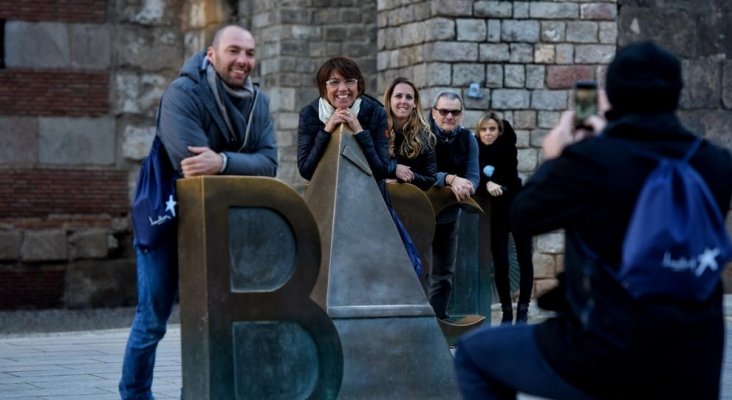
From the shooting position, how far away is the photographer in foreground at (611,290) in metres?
4.11

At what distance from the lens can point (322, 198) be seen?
800cm

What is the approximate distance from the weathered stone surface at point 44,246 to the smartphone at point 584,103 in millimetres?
13881

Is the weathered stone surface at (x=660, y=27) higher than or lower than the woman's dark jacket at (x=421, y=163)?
higher

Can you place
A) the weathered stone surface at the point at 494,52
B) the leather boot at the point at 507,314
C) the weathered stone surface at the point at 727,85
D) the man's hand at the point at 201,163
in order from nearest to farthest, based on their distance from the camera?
the man's hand at the point at 201,163
the leather boot at the point at 507,314
the weathered stone surface at the point at 494,52
the weathered stone surface at the point at 727,85

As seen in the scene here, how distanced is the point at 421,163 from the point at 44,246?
338 inches

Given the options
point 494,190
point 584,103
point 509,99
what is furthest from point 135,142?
point 584,103

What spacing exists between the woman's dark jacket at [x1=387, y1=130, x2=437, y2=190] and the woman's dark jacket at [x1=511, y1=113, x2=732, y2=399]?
5814 millimetres

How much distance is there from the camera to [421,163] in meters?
10.3

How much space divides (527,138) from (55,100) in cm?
556

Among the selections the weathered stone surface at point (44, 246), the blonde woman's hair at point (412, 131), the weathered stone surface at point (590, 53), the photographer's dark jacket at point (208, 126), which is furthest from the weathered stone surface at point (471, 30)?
the photographer's dark jacket at point (208, 126)

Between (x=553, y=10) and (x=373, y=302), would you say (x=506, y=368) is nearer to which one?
(x=373, y=302)

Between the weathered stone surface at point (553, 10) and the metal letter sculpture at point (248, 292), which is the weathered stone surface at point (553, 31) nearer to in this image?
the weathered stone surface at point (553, 10)

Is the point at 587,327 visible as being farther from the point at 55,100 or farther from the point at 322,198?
the point at 55,100

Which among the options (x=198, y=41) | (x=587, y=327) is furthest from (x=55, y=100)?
(x=587, y=327)
